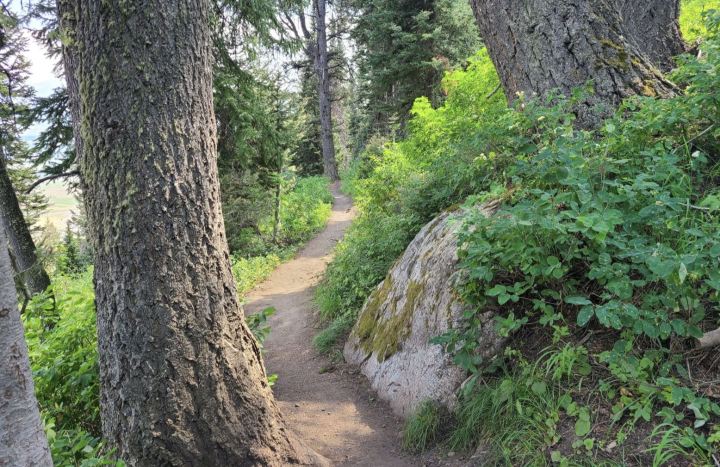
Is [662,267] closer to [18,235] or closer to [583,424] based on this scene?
[583,424]

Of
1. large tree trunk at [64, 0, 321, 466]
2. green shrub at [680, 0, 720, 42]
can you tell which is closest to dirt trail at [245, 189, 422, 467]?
large tree trunk at [64, 0, 321, 466]

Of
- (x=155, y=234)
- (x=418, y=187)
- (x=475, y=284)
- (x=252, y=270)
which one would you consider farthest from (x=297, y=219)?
(x=155, y=234)

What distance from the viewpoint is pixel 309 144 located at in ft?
101

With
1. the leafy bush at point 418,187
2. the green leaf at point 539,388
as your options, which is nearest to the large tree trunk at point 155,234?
the green leaf at point 539,388

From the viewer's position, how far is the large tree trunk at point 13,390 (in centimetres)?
144

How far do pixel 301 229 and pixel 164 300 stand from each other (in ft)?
39.4

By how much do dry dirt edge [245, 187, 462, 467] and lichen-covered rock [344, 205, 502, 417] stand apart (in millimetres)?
211

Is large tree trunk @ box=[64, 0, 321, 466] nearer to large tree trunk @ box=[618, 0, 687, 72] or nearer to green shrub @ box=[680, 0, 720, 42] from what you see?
large tree trunk @ box=[618, 0, 687, 72]

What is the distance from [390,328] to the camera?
14.7 ft

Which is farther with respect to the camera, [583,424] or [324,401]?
[324,401]

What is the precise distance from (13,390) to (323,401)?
131 inches

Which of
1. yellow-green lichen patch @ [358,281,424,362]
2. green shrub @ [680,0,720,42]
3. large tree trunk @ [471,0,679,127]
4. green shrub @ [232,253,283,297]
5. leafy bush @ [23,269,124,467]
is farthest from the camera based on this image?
green shrub @ [232,253,283,297]

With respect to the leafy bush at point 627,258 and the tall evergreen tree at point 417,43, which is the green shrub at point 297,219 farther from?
the leafy bush at point 627,258

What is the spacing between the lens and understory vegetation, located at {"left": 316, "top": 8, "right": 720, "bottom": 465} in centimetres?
206
